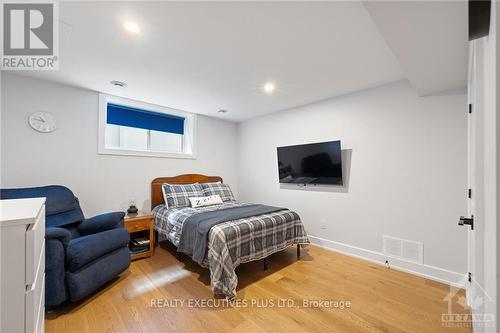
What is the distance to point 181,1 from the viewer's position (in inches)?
58.1

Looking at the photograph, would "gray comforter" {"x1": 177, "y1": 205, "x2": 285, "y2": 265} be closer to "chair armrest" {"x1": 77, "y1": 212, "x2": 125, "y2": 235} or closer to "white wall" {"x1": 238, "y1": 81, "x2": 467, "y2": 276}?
"chair armrest" {"x1": 77, "y1": 212, "x2": 125, "y2": 235}

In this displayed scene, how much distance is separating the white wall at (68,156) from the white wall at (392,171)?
2.71 metres

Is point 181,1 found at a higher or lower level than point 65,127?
higher

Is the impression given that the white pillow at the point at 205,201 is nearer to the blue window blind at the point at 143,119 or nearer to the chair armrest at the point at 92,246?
the chair armrest at the point at 92,246

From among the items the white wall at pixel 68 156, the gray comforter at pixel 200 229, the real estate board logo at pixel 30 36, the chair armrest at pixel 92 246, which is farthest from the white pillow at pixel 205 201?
the real estate board logo at pixel 30 36

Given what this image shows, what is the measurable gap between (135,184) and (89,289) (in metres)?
1.78

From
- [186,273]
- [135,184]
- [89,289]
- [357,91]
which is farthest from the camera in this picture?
[135,184]

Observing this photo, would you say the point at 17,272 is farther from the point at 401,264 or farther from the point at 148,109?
the point at 401,264

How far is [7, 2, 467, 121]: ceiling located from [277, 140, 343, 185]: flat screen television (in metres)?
0.88

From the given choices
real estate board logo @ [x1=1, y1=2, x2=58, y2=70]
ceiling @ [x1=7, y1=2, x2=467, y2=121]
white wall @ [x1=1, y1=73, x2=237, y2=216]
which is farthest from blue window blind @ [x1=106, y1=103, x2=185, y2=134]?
real estate board logo @ [x1=1, y1=2, x2=58, y2=70]

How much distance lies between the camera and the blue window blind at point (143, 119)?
11.2ft

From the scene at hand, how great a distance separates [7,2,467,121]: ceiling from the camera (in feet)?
4.92

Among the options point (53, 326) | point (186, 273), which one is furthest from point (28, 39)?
point (186, 273)

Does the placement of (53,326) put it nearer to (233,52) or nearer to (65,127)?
(65,127)
